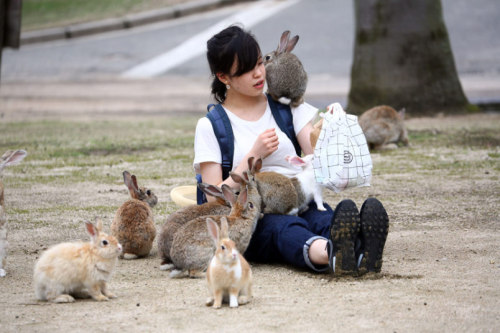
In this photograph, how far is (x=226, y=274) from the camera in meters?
3.98

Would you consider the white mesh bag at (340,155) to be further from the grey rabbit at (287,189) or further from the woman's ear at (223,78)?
the woman's ear at (223,78)

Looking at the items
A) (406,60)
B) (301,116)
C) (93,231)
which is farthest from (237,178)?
(406,60)

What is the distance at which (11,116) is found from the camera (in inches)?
508

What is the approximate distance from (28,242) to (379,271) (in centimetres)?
252

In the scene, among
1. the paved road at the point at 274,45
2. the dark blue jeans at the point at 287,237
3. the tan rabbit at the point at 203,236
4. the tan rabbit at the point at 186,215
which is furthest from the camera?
the paved road at the point at 274,45

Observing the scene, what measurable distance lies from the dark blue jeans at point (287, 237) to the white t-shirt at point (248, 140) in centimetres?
39

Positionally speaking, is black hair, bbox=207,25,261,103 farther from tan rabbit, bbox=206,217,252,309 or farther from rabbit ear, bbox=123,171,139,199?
tan rabbit, bbox=206,217,252,309

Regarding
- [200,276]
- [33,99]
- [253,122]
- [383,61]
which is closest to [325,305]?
[200,276]

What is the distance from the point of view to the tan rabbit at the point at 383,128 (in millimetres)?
9609

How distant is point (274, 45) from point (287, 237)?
13081 millimetres

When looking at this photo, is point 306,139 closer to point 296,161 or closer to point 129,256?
point 296,161

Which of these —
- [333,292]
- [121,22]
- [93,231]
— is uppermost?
[121,22]

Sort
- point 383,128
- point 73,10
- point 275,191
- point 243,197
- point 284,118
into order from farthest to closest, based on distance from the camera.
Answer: point 73,10 → point 383,128 → point 284,118 → point 275,191 → point 243,197

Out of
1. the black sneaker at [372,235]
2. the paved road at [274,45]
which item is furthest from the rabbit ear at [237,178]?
the paved road at [274,45]
